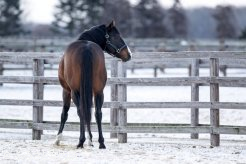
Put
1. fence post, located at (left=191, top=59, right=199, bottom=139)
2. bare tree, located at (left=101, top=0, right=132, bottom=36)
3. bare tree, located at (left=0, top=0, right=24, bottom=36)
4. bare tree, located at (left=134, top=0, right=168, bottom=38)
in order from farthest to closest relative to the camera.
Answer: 1. bare tree, located at (left=134, top=0, right=168, bottom=38)
2. bare tree, located at (left=101, top=0, right=132, bottom=36)
3. bare tree, located at (left=0, top=0, right=24, bottom=36)
4. fence post, located at (left=191, top=59, right=199, bottom=139)

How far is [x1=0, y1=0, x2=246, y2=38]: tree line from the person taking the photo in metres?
49.2

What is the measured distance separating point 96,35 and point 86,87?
3.92 ft

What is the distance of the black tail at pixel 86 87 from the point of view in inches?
292

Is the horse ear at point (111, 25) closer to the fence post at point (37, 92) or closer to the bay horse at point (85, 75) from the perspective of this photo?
the bay horse at point (85, 75)

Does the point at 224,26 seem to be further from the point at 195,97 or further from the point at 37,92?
the point at 37,92

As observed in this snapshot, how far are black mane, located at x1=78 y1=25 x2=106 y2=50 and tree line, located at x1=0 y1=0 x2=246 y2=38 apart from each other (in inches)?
1601

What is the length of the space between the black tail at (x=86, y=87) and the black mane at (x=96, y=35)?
757 millimetres

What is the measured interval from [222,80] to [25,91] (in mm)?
9827

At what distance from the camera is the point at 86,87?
745cm

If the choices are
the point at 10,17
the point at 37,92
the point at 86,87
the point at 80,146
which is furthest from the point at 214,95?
the point at 10,17

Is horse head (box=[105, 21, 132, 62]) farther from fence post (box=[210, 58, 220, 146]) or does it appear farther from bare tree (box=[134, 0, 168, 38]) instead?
bare tree (box=[134, 0, 168, 38])

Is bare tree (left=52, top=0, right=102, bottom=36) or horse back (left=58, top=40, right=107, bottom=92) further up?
bare tree (left=52, top=0, right=102, bottom=36)

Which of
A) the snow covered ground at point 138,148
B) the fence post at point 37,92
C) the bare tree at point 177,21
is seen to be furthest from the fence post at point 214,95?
the bare tree at point 177,21

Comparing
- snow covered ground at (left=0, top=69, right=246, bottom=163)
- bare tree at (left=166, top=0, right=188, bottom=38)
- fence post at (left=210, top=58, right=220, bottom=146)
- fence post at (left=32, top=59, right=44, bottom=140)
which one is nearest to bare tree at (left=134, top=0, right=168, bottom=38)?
bare tree at (left=166, top=0, right=188, bottom=38)
